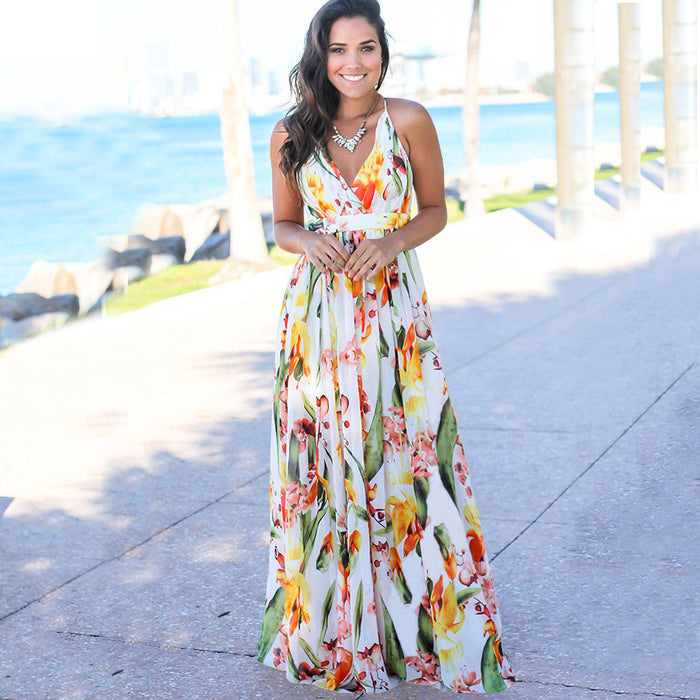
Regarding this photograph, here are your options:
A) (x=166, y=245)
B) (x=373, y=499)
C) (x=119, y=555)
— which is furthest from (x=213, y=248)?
(x=373, y=499)

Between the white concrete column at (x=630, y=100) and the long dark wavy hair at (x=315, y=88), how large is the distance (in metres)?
12.7

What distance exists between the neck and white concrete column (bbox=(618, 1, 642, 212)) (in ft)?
41.5

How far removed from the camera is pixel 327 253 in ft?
9.98

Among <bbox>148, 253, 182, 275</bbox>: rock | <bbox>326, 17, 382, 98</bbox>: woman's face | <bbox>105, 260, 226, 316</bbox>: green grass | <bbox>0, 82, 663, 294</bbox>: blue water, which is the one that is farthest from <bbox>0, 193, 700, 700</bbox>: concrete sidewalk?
<bbox>0, 82, 663, 294</bbox>: blue water

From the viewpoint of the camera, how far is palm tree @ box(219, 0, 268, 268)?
12.6 m

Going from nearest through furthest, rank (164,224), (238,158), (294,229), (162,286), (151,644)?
(294,229), (151,644), (238,158), (162,286), (164,224)

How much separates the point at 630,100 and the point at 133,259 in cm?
1040

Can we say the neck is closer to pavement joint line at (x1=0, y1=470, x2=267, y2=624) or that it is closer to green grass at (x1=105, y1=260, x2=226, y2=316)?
pavement joint line at (x1=0, y1=470, x2=267, y2=624)

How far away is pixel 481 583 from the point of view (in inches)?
128

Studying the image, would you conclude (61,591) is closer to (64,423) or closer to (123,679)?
(123,679)

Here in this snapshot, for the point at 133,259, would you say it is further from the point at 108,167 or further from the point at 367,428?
the point at 108,167

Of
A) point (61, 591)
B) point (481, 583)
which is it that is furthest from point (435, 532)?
point (61, 591)

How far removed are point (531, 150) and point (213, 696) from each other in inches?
3082

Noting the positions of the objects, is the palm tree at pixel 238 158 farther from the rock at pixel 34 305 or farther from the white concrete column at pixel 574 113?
the rock at pixel 34 305
